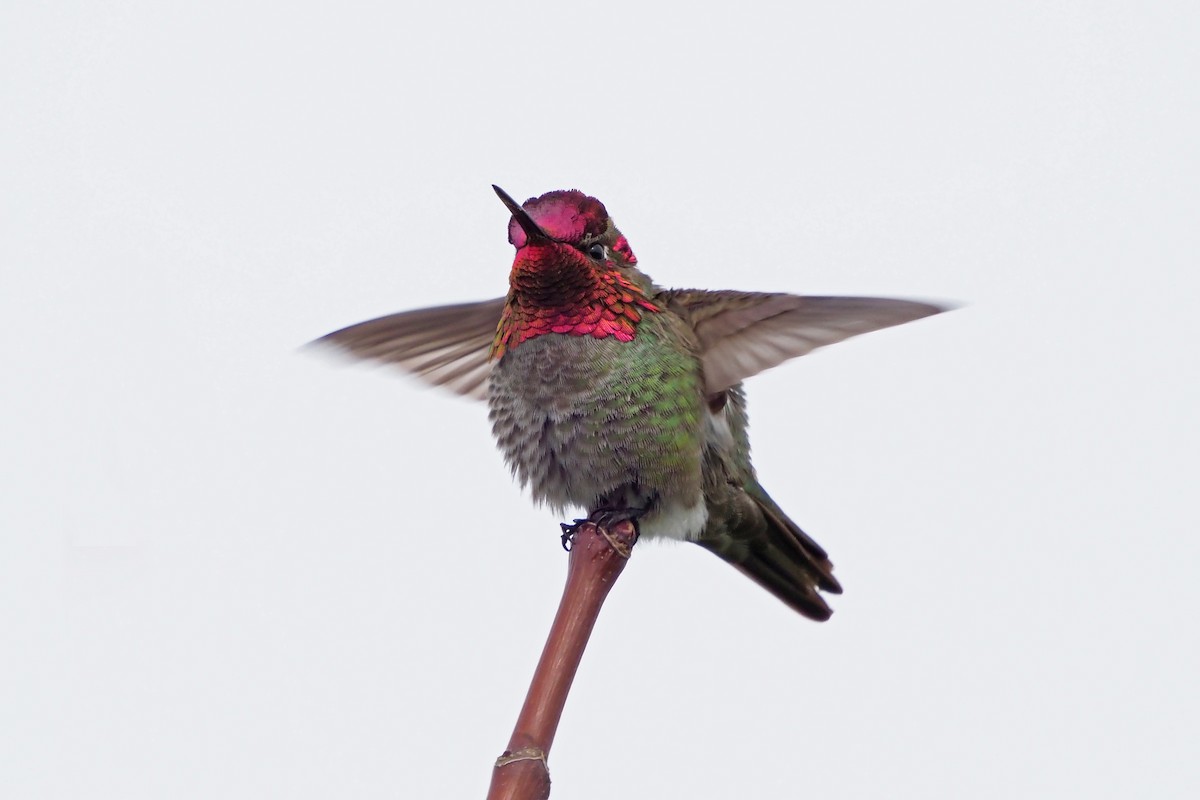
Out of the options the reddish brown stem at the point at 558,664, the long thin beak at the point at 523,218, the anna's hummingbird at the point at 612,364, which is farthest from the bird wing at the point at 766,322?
the reddish brown stem at the point at 558,664

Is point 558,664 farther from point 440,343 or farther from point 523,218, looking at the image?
point 440,343

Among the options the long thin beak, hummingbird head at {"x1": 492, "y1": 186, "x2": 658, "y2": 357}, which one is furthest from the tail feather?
the long thin beak

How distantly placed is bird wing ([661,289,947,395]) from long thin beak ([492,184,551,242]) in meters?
0.40

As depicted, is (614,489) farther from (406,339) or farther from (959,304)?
Result: (959,304)

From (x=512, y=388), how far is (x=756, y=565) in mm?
797

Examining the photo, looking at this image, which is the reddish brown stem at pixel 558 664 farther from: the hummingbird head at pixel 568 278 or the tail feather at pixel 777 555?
the tail feather at pixel 777 555

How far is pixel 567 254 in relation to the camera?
238cm

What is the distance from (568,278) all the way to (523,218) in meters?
0.28

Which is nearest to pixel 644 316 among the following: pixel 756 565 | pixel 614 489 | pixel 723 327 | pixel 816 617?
pixel 723 327

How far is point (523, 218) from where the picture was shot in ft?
7.07

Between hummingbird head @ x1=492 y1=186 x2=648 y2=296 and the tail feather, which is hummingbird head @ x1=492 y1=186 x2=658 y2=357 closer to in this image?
hummingbird head @ x1=492 y1=186 x2=648 y2=296

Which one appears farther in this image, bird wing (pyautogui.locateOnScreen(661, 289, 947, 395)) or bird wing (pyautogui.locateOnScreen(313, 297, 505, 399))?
bird wing (pyautogui.locateOnScreen(313, 297, 505, 399))

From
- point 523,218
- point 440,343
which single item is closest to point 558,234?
point 523,218

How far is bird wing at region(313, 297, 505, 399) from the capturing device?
2738mm
